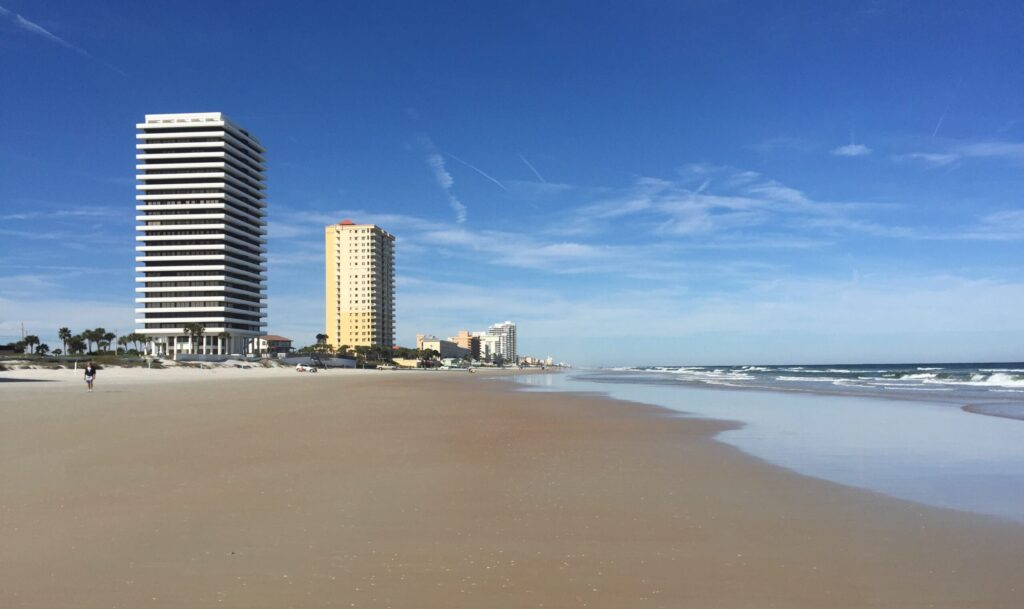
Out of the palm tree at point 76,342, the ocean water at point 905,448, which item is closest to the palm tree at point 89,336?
the palm tree at point 76,342

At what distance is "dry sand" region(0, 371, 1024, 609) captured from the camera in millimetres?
Result: 4344

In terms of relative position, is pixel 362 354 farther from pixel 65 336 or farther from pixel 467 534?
pixel 467 534

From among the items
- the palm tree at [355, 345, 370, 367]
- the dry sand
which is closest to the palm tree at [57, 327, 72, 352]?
the palm tree at [355, 345, 370, 367]

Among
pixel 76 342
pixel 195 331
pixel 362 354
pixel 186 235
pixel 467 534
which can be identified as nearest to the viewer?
pixel 467 534

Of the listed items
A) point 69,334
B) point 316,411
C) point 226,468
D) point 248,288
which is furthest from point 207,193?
point 226,468

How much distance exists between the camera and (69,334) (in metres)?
116

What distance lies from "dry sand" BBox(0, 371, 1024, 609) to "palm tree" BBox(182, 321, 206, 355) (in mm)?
123352

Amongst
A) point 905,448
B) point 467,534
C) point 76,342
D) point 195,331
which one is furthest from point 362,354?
point 467,534

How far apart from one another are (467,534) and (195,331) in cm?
13144

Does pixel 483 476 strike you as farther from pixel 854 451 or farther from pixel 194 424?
pixel 194 424

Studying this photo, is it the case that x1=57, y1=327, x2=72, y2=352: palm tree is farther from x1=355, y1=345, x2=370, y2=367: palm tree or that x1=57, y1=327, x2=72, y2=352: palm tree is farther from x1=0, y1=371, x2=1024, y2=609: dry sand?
x1=0, y1=371, x2=1024, y2=609: dry sand

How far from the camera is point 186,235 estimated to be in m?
130

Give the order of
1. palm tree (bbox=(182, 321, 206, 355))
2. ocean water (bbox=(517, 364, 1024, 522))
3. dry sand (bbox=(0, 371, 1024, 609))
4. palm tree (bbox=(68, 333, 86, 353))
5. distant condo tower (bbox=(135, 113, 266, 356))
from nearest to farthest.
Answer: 1. dry sand (bbox=(0, 371, 1024, 609))
2. ocean water (bbox=(517, 364, 1024, 522))
3. palm tree (bbox=(68, 333, 86, 353))
4. palm tree (bbox=(182, 321, 206, 355))
5. distant condo tower (bbox=(135, 113, 266, 356))

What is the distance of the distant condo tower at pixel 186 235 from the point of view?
129 meters
